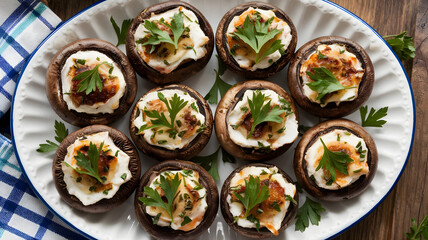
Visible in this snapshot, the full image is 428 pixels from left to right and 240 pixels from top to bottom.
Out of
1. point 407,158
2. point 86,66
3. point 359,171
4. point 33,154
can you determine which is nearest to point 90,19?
point 86,66

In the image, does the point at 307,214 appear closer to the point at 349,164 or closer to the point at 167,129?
the point at 349,164

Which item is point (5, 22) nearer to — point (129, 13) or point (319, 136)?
point (129, 13)

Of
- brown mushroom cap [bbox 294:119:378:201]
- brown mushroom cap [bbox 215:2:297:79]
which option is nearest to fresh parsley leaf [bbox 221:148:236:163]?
brown mushroom cap [bbox 294:119:378:201]

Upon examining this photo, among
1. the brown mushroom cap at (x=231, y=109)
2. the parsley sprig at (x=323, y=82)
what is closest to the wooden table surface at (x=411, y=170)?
the parsley sprig at (x=323, y=82)

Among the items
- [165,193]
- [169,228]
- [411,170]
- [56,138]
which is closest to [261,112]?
Result: [165,193]

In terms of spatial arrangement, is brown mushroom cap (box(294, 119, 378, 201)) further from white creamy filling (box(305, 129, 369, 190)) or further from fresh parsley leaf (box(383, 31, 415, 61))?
fresh parsley leaf (box(383, 31, 415, 61))

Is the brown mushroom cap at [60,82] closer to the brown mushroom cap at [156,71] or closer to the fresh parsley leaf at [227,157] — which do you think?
the brown mushroom cap at [156,71]
